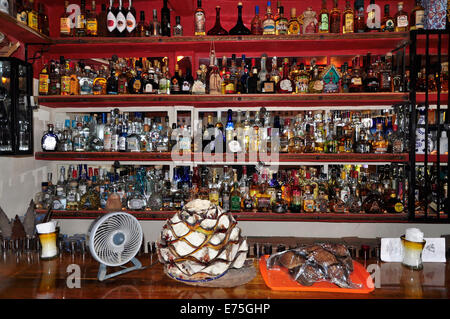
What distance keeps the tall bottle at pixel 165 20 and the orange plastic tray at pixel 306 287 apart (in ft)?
6.39

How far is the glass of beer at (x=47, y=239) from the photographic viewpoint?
1506 millimetres

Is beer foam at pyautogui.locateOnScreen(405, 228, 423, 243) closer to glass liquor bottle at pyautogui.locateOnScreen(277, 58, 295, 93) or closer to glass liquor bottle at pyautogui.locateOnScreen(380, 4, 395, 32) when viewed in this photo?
glass liquor bottle at pyautogui.locateOnScreen(277, 58, 295, 93)

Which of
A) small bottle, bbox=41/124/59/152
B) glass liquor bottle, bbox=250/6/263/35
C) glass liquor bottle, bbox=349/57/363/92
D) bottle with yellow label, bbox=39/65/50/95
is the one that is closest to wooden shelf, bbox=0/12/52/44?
bottle with yellow label, bbox=39/65/50/95

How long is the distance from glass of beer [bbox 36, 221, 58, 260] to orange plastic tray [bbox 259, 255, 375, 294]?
1002 millimetres

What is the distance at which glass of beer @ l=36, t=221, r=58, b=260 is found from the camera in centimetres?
151

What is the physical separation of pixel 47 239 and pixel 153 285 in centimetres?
64

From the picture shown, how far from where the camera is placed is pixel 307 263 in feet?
4.14

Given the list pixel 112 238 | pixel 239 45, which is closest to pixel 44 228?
pixel 112 238

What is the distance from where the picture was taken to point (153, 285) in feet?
4.11

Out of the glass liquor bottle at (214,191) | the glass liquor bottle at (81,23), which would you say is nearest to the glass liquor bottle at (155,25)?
the glass liquor bottle at (81,23)

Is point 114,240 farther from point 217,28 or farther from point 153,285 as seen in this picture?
point 217,28

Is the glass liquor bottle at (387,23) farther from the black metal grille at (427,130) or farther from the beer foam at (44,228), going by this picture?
the beer foam at (44,228)

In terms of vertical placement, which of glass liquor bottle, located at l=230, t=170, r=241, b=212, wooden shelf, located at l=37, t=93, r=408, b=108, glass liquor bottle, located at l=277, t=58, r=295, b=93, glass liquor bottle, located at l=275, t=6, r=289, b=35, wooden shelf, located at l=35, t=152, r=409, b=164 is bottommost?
glass liquor bottle, located at l=230, t=170, r=241, b=212
